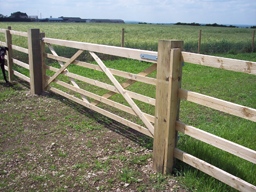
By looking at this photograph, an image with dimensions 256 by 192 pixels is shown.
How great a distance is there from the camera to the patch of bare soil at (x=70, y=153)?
10.6ft

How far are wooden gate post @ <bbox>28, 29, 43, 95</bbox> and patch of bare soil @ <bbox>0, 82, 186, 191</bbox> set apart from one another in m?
0.92

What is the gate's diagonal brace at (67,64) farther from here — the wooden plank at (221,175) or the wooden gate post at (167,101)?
the wooden plank at (221,175)

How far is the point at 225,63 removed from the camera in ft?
8.66

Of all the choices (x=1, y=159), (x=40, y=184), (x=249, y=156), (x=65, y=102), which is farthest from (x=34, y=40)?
(x=249, y=156)

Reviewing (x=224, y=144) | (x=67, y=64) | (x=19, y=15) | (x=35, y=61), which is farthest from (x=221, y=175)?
(x=19, y=15)

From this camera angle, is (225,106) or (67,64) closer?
(225,106)

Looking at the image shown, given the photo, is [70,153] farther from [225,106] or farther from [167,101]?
[225,106]

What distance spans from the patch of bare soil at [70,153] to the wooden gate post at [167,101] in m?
0.28

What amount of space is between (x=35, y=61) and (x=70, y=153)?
11.8 ft

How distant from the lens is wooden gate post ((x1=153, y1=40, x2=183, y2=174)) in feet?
9.98

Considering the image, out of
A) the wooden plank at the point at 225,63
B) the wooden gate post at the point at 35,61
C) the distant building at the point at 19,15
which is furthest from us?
the distant building at the point at 19,15

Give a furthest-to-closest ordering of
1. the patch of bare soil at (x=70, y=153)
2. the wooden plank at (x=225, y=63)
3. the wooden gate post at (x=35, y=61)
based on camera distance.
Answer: the wooden gate post at (x=35, y=61) → the patch of bare soil at (x=70, y=153) → the wooden plank at (x=225, y=63)

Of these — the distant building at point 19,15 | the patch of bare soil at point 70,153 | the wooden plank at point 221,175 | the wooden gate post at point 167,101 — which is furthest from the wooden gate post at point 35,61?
the distant building at point 19,15

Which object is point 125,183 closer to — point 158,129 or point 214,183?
point 158,129
